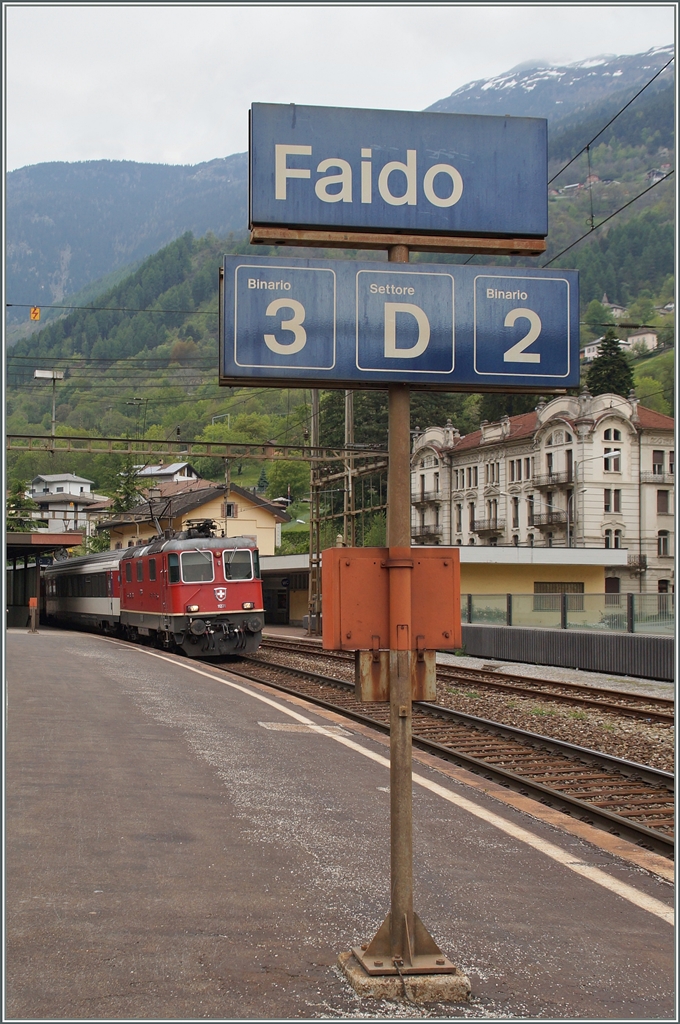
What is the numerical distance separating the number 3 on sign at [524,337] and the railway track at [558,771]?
446cm

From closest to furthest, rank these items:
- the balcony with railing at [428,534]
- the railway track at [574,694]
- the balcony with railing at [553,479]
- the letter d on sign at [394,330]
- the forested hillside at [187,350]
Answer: the letter d on sign at [394,330], the railway track at [574,694], the balcony with railing at [553,479], the balcony with railing at [428,534], the forested hillside at [187,350]

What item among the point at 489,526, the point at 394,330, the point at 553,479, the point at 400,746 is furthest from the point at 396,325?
the point at 489,526

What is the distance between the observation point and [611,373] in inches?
3487

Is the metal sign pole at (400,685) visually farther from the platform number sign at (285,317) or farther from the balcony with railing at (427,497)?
the balcony with railing at (427,497)

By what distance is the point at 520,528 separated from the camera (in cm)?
6775

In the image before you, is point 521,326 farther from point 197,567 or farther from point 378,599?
point 197,567

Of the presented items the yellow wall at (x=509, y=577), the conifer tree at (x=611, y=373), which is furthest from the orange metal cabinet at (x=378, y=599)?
the conifer tree at (x=611, y=373)

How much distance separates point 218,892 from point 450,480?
68618mm

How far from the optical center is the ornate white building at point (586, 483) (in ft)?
208

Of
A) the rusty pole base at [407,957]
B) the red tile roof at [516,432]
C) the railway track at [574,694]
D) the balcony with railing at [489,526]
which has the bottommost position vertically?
the railway track at [574,694]

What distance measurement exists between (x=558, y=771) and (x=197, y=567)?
16.6 meters

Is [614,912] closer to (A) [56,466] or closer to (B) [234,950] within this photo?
(B) [234,950]

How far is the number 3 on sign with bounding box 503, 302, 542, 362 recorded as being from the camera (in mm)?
5371

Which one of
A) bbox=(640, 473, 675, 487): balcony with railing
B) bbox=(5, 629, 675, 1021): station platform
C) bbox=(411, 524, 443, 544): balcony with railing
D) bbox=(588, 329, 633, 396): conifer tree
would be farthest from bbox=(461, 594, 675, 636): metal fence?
bbox=(588, 329, 633, 396): conifer tree
